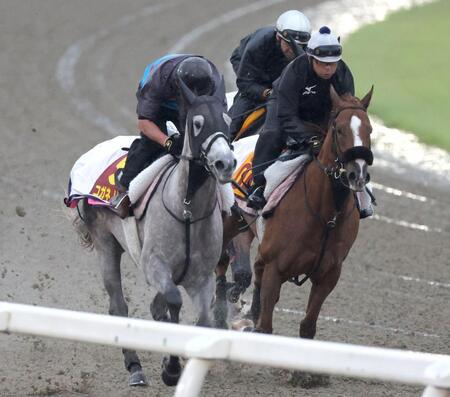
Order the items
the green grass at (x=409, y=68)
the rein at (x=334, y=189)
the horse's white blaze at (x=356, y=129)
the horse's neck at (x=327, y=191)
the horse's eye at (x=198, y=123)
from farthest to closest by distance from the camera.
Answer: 1. the green grass at (x=409, y=68)
2. the horse's neck at (x=327, y=191)
3. the rein at (x=334, y=189)
4. the horse's white blaze at (x=356, y=129)
5. the horse's eye at (x=198, y=123)

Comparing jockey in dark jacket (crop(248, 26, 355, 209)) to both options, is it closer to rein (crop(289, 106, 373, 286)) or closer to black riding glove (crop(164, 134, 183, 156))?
rein (crop(289, 106, 373, 286))

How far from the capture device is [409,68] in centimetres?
2072

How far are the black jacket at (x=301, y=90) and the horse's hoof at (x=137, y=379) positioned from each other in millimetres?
2075

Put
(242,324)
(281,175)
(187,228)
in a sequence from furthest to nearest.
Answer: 1. (242,324)
2. (281,175)
3. (187,228)

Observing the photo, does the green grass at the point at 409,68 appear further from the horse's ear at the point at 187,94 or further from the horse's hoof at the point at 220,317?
the horse's ear at the point at 187,94

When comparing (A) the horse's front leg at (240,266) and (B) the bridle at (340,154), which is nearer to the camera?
(B) the bridle at (340,154)

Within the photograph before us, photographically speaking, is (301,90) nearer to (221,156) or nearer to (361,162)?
(361,162)

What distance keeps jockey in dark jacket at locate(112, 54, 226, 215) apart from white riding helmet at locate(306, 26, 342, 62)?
907mm

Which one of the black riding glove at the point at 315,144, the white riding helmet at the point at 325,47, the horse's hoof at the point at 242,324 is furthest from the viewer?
the horse's hoof at the point at 242,324

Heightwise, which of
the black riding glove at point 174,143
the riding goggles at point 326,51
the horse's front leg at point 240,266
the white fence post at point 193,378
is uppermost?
the white fence post at point 193,378

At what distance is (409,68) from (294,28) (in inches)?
417

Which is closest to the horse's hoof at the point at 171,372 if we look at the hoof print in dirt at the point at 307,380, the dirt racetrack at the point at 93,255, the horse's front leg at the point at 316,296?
the dirt racetrack at the point at 93,255

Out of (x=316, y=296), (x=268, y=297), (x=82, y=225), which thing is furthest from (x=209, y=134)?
(x=82, y=225)

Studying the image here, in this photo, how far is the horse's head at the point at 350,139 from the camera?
8.46 m
